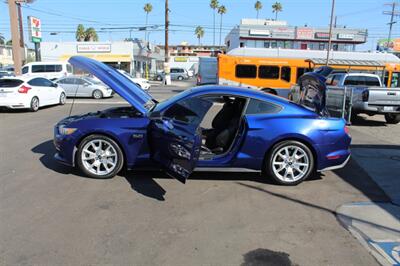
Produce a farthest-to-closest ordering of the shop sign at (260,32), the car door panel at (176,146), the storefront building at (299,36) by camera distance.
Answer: the shop sign at (260,32), the storefront building at (299,36), the car door panel at (176,146)

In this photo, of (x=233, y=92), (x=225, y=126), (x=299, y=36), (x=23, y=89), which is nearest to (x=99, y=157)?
(x=225, y=126)

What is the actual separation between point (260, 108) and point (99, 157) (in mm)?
2540

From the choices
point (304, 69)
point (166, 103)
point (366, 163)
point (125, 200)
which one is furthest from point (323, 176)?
point (304, 69)

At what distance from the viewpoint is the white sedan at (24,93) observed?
13305 mm

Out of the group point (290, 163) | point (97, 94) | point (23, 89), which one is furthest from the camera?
point (97, 94)

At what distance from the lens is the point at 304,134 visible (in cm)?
534

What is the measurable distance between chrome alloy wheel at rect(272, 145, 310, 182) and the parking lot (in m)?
0.21

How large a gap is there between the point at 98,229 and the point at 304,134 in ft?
10.3

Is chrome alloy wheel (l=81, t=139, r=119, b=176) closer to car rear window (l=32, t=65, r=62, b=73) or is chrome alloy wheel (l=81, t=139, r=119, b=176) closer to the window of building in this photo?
the window of building

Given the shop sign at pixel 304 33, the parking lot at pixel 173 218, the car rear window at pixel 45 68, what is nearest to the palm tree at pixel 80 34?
the shop sign at pixel 304 33

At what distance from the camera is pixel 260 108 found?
546 centimetres

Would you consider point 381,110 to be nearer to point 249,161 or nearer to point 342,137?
point 342,137

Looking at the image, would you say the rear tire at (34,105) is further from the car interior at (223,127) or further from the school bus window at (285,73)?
the school bus window at (285,73)

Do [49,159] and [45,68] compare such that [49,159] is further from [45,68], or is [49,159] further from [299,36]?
[299,36]
